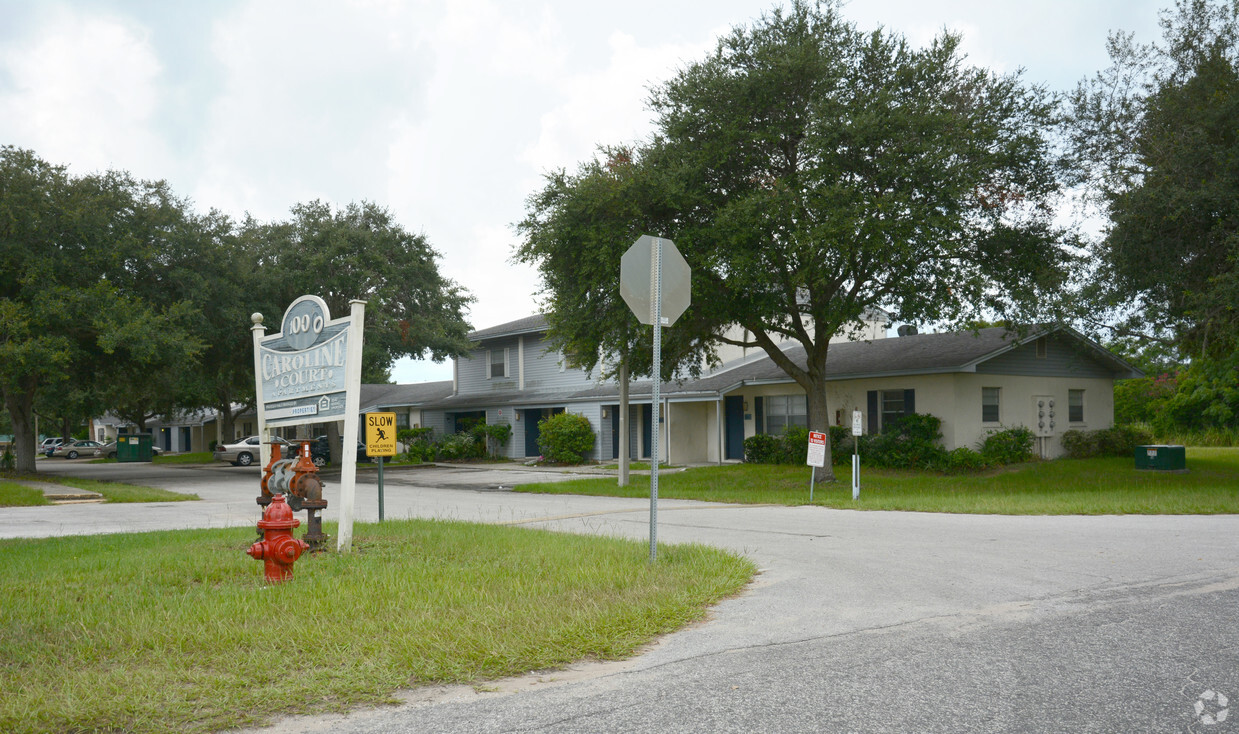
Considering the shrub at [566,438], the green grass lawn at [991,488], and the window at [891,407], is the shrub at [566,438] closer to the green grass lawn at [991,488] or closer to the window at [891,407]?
the green grass lawn at [991,488]

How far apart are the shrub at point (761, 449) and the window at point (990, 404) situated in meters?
6.13

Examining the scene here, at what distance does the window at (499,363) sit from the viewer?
1561 inches

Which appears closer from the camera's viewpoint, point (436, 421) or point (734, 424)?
point (734, 424)

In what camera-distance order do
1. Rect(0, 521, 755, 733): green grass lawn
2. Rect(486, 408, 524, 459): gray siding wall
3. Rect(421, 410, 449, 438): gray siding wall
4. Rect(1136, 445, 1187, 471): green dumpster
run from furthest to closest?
Rect(421, 410, 449, 438): gray siding wall → Rect(486, 408, 524, 459): gray siding wall → Rect(1136, 445, 1187, 471): green dumpster → Rect(0, 521, 755, 733): green grass lawn

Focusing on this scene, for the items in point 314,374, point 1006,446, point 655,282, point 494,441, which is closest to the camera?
point 655,282

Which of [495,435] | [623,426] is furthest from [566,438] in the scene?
[623,426]

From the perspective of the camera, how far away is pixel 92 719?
430cm

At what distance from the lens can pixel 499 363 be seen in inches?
1575

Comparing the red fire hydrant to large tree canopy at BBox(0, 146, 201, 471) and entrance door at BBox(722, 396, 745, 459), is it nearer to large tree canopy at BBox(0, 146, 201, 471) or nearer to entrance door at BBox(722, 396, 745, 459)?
large tree canopy at BBox(0, 146, 201, 471)

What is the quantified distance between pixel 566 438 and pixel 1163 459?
18.8 meters

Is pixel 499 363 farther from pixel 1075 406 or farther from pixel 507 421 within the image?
pixel 1075 406

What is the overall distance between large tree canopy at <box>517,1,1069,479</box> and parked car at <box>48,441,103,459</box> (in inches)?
2082

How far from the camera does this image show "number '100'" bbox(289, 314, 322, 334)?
412 inches

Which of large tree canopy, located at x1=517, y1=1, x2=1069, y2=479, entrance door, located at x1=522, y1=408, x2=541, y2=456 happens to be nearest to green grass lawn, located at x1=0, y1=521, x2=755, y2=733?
large tree canopy, located at x1=517, y1=1, x2=1069, y2=479
